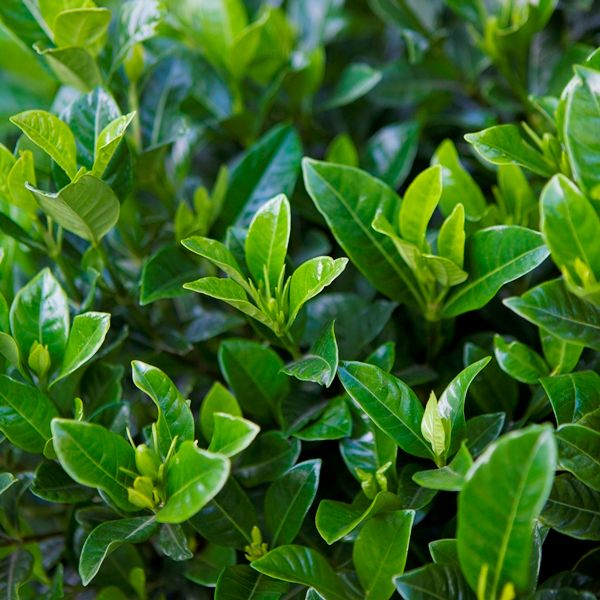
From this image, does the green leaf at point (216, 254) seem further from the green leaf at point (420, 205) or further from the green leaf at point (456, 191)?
the green leaf at point (456, 191)

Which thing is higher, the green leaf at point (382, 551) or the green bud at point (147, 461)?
the green bud at point (147, 461)

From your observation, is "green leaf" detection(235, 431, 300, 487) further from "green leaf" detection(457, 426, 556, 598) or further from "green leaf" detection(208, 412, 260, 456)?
"green leaf" detection(457, 426, 556, 598)

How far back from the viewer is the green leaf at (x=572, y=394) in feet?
2.65

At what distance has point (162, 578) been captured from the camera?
40.3 inches

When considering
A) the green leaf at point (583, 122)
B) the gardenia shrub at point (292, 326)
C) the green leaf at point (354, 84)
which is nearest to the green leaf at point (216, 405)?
the gardenia shrub at point (292, 326)

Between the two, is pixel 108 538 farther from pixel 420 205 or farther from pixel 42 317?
pixel 420 205

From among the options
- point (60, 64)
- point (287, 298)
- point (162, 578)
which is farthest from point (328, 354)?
point (60, 64)

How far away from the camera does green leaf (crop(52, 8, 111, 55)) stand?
956 mm

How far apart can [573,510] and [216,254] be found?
45 cm

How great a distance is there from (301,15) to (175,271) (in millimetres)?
627

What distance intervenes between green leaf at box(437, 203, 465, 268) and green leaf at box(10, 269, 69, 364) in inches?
17.0

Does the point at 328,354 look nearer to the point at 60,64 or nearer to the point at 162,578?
the point at 162,578

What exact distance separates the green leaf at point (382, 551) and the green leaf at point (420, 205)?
0.30 metres

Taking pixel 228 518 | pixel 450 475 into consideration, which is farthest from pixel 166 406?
pixel 450 475
